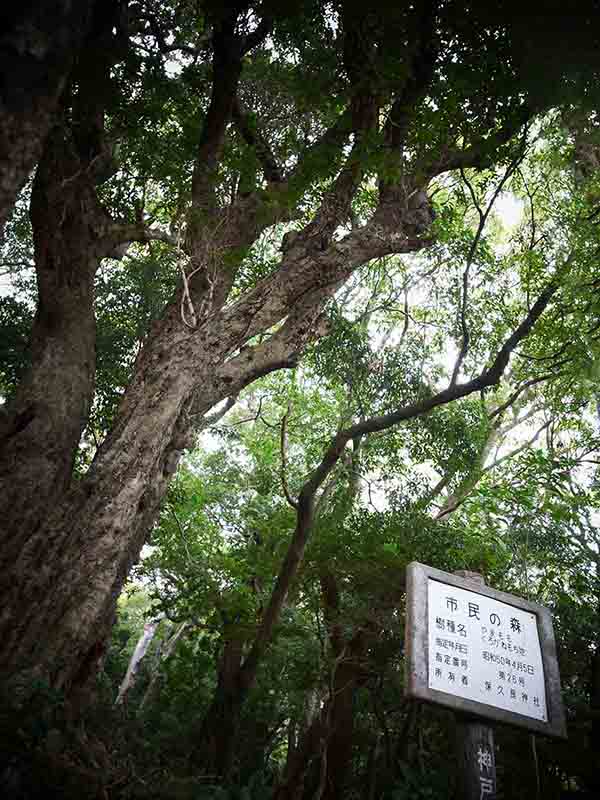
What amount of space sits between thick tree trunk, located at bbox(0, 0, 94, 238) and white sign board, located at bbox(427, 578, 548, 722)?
9.96ft

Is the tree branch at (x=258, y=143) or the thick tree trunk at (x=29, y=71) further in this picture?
the tree branch at (x=258, y=143)

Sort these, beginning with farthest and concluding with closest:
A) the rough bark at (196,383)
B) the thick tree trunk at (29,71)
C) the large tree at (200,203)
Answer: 1. the large tree at (200,203)
2. the rough bark at (196,383)
3. the thick tree trunk at (29,71)

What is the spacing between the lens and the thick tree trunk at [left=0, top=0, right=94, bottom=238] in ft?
5.94

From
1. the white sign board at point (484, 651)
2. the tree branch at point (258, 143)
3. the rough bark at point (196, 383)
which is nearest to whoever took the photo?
the white sign board at point (484, 651)

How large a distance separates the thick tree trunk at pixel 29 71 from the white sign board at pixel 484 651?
3036mm

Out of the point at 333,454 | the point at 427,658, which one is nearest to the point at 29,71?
the point at 427,658

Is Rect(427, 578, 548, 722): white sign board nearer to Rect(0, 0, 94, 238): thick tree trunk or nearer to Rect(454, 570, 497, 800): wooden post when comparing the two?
Rect(454, 570, 497, 800): wooden post

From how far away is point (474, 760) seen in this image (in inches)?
117

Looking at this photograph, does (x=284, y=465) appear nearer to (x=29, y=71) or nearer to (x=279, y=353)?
(x=279, y=353)

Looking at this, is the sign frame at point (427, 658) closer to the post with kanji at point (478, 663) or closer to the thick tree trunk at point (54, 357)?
the post with kanji at point (478, 663)

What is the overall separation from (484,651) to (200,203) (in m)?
4.64

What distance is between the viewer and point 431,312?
988cm

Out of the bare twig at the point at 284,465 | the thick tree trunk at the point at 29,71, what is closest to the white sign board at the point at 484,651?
the bare twig at the point at 284,465

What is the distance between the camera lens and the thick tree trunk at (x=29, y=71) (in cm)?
181
